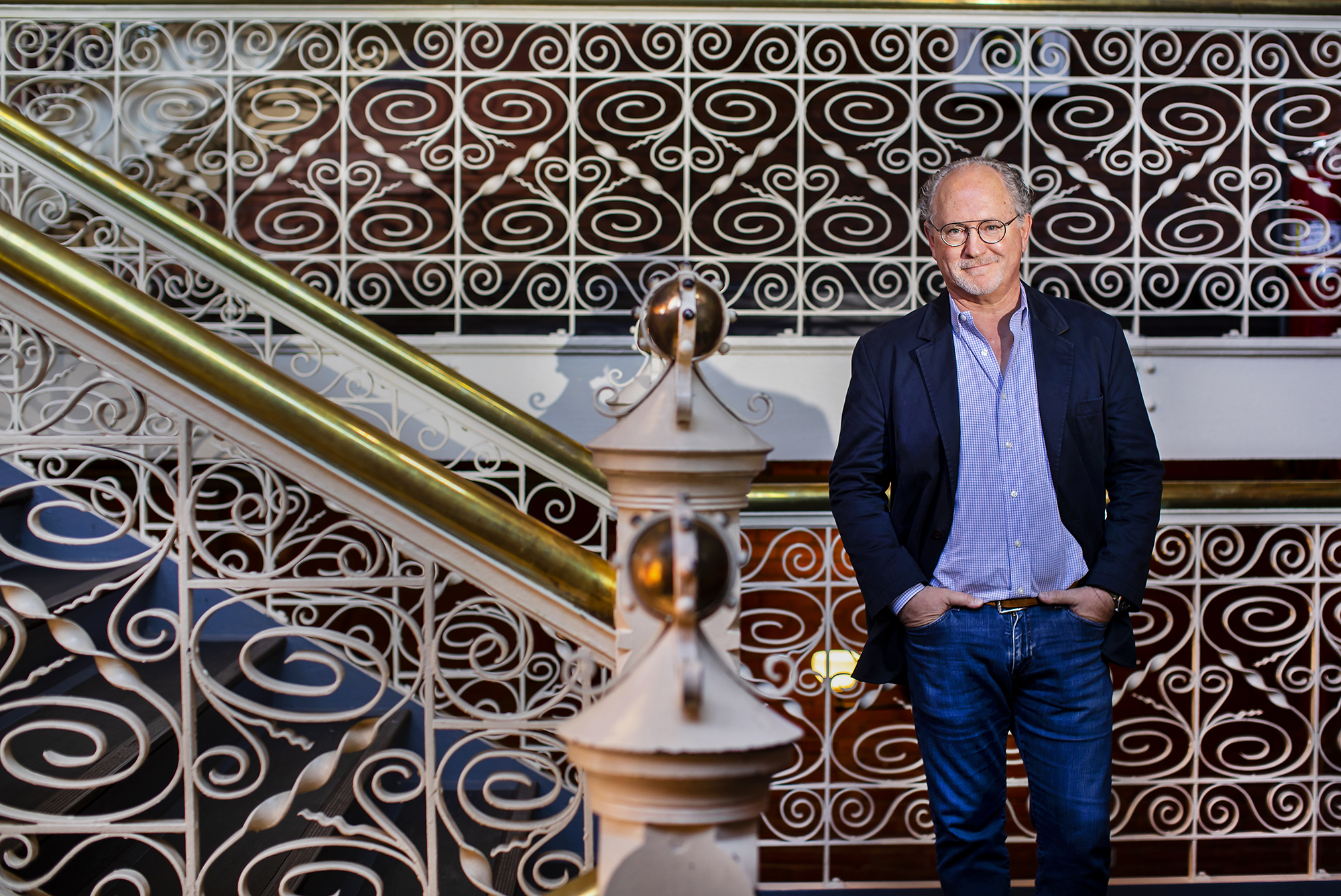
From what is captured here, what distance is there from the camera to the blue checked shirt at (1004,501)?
5.42 ft

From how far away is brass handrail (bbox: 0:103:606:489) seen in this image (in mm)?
2852

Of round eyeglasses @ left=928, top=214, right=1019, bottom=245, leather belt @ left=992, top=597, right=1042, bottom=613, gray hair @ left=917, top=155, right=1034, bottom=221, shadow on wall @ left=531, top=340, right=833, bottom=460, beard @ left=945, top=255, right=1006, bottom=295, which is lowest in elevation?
leather belt @ left=992, top=597, right=1042, bottom=613

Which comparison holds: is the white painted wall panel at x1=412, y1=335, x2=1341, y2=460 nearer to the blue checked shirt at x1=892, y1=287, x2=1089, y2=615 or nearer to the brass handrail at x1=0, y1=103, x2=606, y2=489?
the brass handrail at x1=0, y1=103, x2=606, y2=489

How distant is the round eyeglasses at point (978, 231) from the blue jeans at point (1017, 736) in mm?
639

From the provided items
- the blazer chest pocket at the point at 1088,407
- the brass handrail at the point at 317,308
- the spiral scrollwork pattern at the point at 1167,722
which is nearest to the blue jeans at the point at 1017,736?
the spiral scrollwork pattern at the point at 1167,722

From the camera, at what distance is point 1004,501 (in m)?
1.67

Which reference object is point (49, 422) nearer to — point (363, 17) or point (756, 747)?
point (756, 747)

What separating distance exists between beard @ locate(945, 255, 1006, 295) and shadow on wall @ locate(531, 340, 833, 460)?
1830 millimetres

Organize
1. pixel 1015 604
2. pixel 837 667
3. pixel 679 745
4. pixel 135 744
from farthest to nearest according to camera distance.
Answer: pixel 837 667 < pixel 135 744 < pixel 1015 604 < pixel 679 745

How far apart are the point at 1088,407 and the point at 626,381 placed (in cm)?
207

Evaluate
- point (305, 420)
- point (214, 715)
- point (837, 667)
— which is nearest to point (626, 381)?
point (837, 667)

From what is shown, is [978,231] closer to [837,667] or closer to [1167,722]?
[1167,722]

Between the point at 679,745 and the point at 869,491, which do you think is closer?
the point at 679,745

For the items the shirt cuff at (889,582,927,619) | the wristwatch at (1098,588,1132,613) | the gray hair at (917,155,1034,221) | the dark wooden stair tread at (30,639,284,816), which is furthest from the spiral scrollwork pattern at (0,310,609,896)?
the gray hair at (917,155,1034,221)
